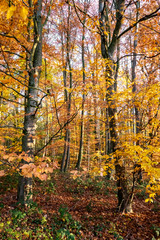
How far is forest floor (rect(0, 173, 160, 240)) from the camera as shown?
10.5 feet

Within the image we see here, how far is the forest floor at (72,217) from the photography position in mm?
3191

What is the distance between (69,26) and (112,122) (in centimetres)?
940

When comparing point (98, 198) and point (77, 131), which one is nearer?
point (98, 198)

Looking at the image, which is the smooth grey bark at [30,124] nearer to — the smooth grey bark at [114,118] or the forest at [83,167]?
the forest at [83,167]

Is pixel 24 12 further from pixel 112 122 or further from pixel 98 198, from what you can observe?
pixel 98 198

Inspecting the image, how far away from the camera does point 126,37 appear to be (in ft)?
40.2

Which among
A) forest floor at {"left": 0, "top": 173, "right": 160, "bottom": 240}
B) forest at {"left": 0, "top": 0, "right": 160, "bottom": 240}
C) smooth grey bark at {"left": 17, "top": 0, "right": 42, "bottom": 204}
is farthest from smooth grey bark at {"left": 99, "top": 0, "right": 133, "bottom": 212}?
smooth grey bark at {"left": 17, "top": 0, "right": 42, "bottom": 204}

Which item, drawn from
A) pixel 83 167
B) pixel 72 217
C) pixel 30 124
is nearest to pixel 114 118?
pixel 83 167

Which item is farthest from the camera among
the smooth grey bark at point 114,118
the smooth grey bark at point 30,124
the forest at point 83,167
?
the smooth grey bark at point 114,118

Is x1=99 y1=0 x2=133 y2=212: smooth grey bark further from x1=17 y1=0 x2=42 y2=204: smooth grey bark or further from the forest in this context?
x1=17 y1=0 x2=42 y2=204: smooth grey bark

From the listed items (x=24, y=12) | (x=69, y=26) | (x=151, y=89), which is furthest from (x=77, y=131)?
(x=24, y=12)

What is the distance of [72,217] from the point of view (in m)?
4.26

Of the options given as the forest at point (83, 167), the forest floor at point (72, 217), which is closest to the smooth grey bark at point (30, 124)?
the forest at point (83, 167)

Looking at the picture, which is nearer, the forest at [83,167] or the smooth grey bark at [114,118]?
the forest at [83,167]
